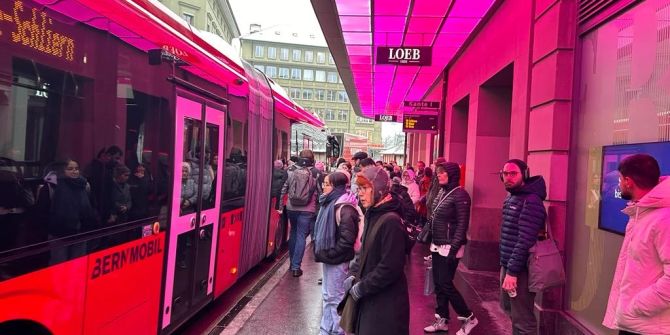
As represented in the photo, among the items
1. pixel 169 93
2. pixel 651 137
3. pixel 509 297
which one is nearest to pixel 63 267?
pixel 169 93

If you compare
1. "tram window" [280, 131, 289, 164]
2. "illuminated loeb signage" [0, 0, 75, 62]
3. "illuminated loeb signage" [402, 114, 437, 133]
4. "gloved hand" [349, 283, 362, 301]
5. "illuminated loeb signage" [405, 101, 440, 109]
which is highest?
"illuminated loeb signage" [405, 101, 440, 109]

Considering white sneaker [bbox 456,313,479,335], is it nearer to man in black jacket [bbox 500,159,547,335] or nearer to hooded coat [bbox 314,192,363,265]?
man in black jacket [bbox 500,159,547,335]

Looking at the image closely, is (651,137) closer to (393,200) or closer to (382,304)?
(393,200)

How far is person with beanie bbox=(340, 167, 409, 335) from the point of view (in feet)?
10.9

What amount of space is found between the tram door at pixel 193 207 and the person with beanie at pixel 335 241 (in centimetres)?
117

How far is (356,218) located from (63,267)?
96.4 inches

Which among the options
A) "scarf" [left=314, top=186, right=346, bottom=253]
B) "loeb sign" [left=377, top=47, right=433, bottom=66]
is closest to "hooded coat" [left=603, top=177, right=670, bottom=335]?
"scarf" [left=314, top=186, right=346, bottom=253]

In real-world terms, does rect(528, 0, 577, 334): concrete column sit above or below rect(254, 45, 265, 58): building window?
below

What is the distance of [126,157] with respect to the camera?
3594 mm

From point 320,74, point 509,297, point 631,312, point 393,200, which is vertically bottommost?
point 509,297

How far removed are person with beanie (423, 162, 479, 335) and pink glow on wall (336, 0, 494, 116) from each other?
12.2 feet

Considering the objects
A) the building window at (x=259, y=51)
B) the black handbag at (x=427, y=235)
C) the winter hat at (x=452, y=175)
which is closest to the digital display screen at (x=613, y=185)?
the winter hat at (x=452, y=175)

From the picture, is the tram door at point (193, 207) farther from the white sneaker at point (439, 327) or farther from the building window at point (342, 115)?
the building window at point (342, 115)

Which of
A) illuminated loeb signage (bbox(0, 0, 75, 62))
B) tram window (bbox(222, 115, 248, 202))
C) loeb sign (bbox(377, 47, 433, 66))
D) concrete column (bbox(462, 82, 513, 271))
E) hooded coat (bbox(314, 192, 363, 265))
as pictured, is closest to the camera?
illuminated loeb signage (bbox(0, 0, 75, 62))
